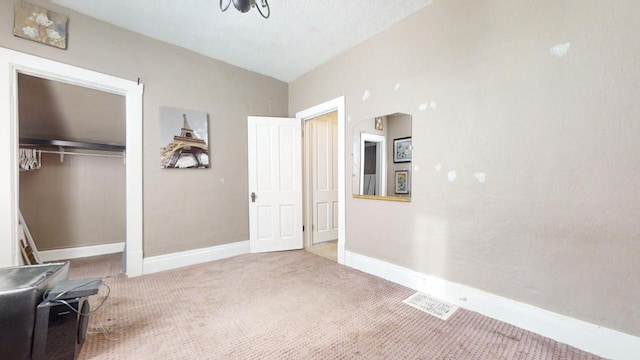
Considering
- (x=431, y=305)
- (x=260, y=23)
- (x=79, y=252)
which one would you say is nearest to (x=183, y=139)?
(x=260, y=23)

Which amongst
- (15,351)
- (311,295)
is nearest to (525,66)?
(311,295)

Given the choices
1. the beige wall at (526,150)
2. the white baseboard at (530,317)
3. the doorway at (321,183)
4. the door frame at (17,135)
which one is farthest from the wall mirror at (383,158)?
the door frame at (17,135)

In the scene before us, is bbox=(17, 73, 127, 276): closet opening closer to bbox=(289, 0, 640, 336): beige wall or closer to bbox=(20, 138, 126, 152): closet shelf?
bbox=(20, 138, 126, 152): closet shelf

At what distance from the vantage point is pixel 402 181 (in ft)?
8.37

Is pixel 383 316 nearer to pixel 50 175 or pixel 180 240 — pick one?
pixel 180 240

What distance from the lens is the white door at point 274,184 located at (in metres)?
3.62

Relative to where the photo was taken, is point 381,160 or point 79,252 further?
point 79,252

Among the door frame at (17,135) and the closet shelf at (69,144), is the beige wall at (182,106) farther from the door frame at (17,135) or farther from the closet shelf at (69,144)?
the closet shelf at (69,144)

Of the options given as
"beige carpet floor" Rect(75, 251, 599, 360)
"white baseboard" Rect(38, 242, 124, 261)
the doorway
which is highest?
the doorway

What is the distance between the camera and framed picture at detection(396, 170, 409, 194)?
98.8 inches

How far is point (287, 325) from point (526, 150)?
2.14m

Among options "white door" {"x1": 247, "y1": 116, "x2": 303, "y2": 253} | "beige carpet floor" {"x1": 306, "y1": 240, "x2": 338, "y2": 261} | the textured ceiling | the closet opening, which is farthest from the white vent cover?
the closet opening

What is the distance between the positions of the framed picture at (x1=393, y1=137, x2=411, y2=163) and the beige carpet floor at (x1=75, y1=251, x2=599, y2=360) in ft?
Result: 4.24

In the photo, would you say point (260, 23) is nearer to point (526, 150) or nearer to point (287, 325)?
point (526, 150)
